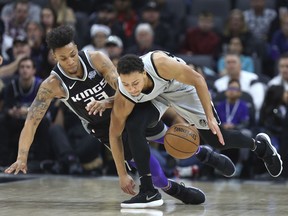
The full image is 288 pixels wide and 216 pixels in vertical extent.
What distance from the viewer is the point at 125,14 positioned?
1184 cm

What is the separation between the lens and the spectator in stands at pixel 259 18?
451 inches

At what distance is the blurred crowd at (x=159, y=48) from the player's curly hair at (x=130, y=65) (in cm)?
381

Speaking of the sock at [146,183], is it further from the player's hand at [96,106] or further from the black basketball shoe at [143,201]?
the player's hand at [96,106]

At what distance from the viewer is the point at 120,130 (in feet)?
18.5

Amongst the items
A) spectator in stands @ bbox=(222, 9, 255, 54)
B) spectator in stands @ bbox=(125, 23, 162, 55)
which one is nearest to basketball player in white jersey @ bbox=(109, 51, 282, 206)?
spectator in stands @ bbox=(125, 23, 162, 55)

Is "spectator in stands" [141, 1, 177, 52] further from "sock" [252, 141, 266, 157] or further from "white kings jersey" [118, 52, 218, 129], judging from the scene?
"white kings jersey" [118, 52, 218, 129]

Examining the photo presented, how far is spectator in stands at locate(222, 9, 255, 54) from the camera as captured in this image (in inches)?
428

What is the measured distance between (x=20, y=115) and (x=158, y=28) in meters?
2.98

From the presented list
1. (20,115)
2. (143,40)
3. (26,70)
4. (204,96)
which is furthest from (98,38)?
(204,96)

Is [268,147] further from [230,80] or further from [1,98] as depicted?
[1,98]

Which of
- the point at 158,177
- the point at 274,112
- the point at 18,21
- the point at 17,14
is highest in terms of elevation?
the point at 17,14

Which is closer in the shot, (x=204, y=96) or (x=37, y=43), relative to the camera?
(x=204, y=96)

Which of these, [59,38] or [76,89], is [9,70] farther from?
[59,38]

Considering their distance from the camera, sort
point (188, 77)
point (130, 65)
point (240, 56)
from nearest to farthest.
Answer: point (130, 65)
point (188, 77)
point (240, 56)
